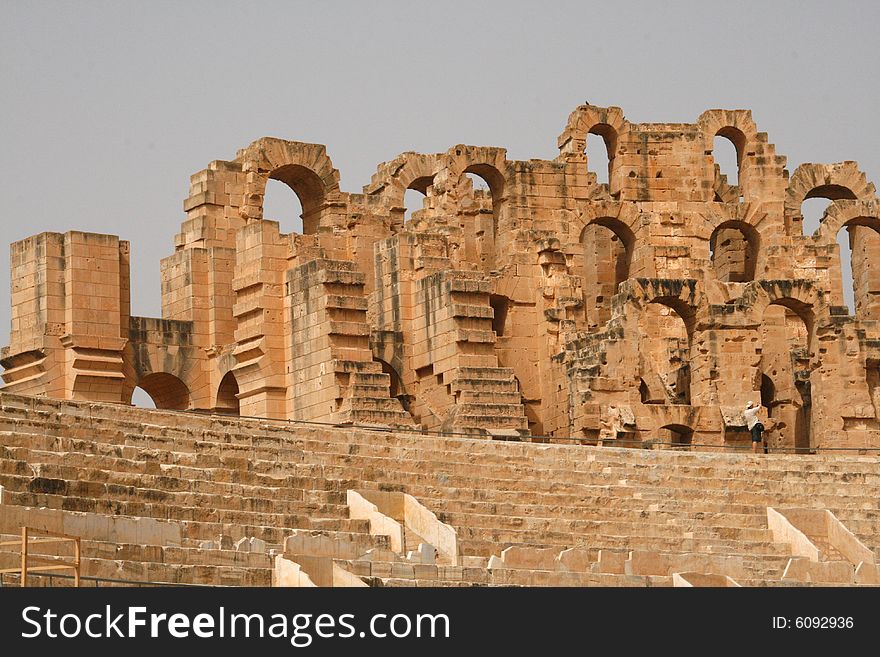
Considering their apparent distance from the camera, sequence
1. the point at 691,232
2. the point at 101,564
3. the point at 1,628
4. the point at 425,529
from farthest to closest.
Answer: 1. the point at 691,232
2. the point at 425,529
3. the point at 101,564
4. the point at 1,628

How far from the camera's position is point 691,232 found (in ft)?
165

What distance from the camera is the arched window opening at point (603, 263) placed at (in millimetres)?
50225

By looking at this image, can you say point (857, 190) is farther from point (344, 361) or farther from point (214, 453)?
point (214, 453)

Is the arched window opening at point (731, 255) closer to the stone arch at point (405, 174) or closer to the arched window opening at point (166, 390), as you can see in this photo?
the stone arch at point (405, 174)

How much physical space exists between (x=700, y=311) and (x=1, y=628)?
2601cm

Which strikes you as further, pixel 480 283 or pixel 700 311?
pixel 700 311

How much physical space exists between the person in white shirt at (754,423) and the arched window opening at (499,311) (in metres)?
5.51

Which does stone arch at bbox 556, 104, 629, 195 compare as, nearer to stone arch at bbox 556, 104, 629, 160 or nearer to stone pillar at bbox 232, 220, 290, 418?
stone arch at bbox 556, 104, 629, 160

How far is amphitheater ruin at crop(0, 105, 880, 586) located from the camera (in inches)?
1152

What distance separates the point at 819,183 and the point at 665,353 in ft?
21.2

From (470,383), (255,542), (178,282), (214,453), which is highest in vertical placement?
(178,282)

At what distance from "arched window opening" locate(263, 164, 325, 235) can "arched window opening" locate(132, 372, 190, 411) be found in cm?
475

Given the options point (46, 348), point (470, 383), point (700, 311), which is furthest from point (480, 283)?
point (46, 348)

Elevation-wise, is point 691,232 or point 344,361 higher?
point 691,232
